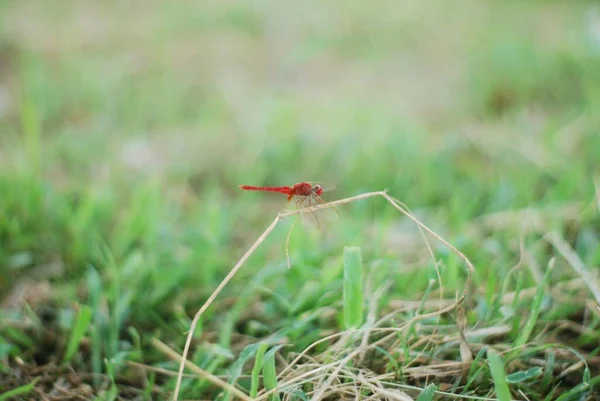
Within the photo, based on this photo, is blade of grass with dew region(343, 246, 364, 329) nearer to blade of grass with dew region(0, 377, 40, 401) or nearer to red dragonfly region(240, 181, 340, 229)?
red dragonfly region(240, 181, 340, 229)

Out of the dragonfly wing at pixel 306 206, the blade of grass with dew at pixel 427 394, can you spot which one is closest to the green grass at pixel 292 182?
the blade of grass with dew at pixel 427 394

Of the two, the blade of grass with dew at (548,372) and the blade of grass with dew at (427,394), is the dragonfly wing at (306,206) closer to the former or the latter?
the blade of grass with dew at (427,394)

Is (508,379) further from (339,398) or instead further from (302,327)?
(302,327)

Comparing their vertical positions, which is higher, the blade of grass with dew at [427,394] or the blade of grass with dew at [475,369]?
the blade of grass with dew at [427,394]

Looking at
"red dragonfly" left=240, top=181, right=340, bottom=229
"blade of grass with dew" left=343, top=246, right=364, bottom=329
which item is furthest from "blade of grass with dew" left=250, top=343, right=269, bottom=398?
"red dragonfly" left=240, top=181, right=340, bottom=229

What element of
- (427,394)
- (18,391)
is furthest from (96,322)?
(427,394)

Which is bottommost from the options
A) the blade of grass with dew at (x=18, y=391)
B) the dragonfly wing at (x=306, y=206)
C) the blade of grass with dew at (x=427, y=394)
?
the blade of grass with dew at (x=18, y=391)

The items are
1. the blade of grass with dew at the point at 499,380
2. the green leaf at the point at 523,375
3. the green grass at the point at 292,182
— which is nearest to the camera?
the blade of grass with dew at the point at 499,380

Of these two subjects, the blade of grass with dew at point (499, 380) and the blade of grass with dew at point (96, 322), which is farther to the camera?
the blade of grass with dew at point (96, 322)
